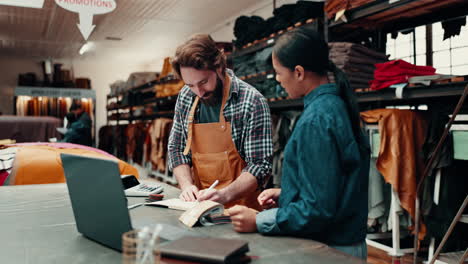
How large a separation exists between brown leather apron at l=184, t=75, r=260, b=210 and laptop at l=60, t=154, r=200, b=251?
845 millimetres

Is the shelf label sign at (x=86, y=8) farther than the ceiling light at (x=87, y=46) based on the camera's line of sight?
No

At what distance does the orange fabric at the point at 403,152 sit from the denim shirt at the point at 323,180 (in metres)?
2.31

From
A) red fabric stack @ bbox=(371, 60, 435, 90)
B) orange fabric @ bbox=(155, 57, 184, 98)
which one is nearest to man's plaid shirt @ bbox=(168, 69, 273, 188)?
red fabric stack @ bbox=(371, 60, 435, 90)

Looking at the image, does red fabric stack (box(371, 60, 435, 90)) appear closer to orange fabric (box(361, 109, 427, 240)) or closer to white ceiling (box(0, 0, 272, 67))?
orange fabric (box(361, 109, 427, 240))

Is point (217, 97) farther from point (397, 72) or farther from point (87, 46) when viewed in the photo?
point (87, 46)

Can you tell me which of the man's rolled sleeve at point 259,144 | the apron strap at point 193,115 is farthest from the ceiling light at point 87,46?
the man's rolled sleeve at point 259,144

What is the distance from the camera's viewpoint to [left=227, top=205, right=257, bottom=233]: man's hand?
4.32ft

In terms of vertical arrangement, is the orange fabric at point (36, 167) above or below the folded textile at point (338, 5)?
below

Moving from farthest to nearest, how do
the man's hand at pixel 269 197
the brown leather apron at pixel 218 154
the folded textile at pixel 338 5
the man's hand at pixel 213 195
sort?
the folded textile at pixel 338 5 < the brown leather apron at pixel 218 154 < the man's hand at pixel 213 195 < the man's hand at pixel 269 197

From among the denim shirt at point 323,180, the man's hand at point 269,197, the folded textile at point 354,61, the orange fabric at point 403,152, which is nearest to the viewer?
the denim shirt at point 323,180

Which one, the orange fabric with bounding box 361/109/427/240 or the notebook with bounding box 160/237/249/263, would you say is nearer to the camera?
the notebook with bounding box 160/237/249/263

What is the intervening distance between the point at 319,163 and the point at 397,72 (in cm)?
243

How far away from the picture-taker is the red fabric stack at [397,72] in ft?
10.9

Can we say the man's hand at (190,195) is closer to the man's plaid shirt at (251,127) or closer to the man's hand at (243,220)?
the man's plaid shirt at (251,127)
